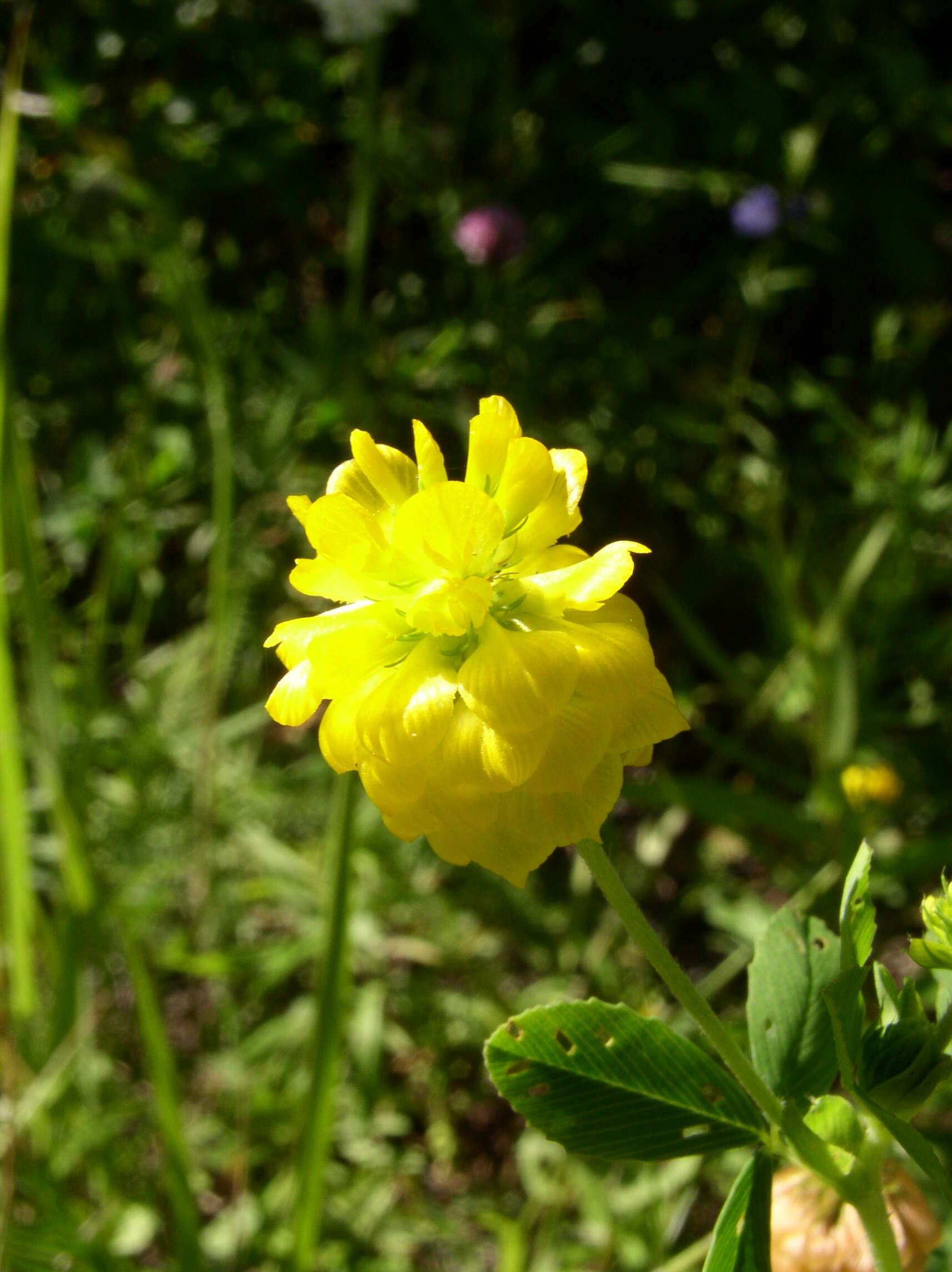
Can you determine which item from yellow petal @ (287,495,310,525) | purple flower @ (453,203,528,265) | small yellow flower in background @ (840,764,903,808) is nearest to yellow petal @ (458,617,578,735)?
yellow petal @ (287,495,310,525)

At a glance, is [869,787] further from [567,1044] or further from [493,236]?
[493,236]

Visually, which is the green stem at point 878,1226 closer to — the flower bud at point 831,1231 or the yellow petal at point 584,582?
the flower bud at point 831,1231

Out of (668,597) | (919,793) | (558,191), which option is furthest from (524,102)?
(919,793)

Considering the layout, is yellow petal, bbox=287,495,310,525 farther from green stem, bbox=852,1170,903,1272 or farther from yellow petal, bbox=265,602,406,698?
green stem, bbox=852,1170,903,1272

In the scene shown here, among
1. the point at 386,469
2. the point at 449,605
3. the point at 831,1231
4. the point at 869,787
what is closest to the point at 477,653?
the point at 449,605

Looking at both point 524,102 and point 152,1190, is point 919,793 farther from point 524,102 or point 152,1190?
point 524,102
